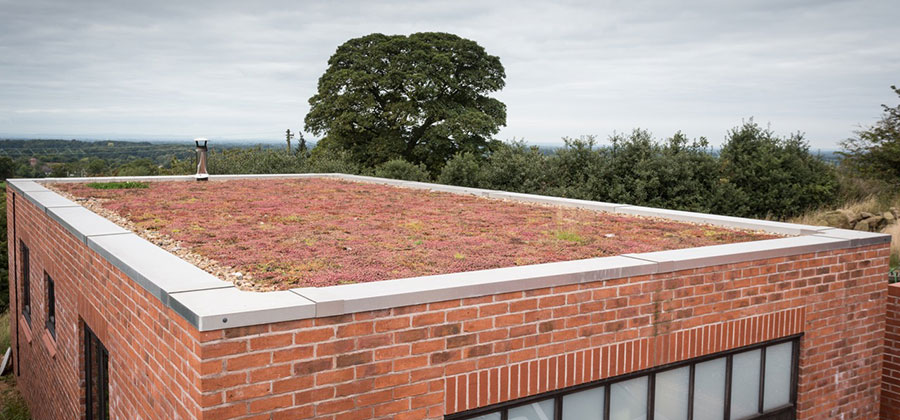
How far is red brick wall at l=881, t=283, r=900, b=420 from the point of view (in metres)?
7.75

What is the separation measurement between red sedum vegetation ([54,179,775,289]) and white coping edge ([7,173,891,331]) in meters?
0.46

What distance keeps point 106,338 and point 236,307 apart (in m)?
2.66

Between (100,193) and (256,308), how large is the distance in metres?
9.16

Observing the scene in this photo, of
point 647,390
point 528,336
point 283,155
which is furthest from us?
point 283,155

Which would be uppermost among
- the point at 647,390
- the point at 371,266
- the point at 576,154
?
the point at 576,154

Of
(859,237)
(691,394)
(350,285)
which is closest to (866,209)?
(859,237)

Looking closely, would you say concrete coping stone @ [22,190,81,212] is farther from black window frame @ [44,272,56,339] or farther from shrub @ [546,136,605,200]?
shrub @ [546,136,605,200]

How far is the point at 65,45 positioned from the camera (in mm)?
29688

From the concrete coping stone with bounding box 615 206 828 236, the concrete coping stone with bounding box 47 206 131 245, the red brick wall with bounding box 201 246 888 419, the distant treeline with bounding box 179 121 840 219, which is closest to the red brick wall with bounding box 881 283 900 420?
the red brick wall with bounding box 201 246 888 419

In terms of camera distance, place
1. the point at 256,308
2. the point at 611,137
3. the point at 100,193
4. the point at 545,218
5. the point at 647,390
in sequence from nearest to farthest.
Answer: the point at 256,308 → the point at 647,390 → the point at 545,218 → the point at 100,193 → the point at 611,137

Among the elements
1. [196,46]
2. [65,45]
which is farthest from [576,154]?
[65,45]

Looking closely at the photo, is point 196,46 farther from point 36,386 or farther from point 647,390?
point 647,390

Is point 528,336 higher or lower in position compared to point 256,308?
lower

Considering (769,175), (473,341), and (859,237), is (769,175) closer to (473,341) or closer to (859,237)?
(859,237)
